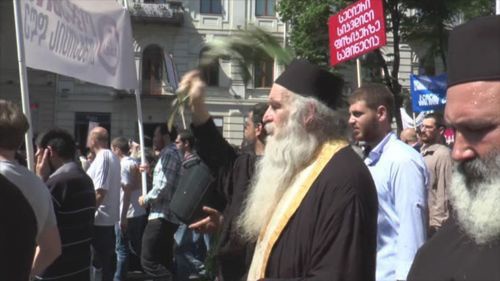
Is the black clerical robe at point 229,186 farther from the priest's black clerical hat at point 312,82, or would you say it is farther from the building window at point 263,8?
the building window at point 263,8

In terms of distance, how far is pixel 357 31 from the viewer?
7.42m

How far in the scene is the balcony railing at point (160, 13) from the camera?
35312mm

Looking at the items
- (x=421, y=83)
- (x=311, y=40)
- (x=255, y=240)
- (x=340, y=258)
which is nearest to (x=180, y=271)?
(x=255, y=240)

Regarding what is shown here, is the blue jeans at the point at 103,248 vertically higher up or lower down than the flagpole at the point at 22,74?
lower down

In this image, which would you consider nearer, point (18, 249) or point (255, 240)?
point (18, 249)

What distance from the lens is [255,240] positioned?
340 cm

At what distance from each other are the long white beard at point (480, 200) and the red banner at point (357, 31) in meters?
5.31

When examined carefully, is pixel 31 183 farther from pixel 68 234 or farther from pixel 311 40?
pixel 311 40

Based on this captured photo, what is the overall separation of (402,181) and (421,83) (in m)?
10.4

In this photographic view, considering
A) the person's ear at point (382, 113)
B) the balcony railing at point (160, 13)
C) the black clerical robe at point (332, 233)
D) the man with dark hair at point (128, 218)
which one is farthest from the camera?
the balcony railing at point (160, 13)

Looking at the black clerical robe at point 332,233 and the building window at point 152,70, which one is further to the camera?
the building window at point 152,70

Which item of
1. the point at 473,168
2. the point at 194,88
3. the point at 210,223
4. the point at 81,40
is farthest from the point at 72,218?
the point at 473,168

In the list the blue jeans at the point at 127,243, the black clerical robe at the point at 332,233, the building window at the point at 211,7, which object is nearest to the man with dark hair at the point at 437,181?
the black clerical robe at the point at 332,233

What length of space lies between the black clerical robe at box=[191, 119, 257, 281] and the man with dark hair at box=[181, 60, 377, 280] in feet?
0.86
